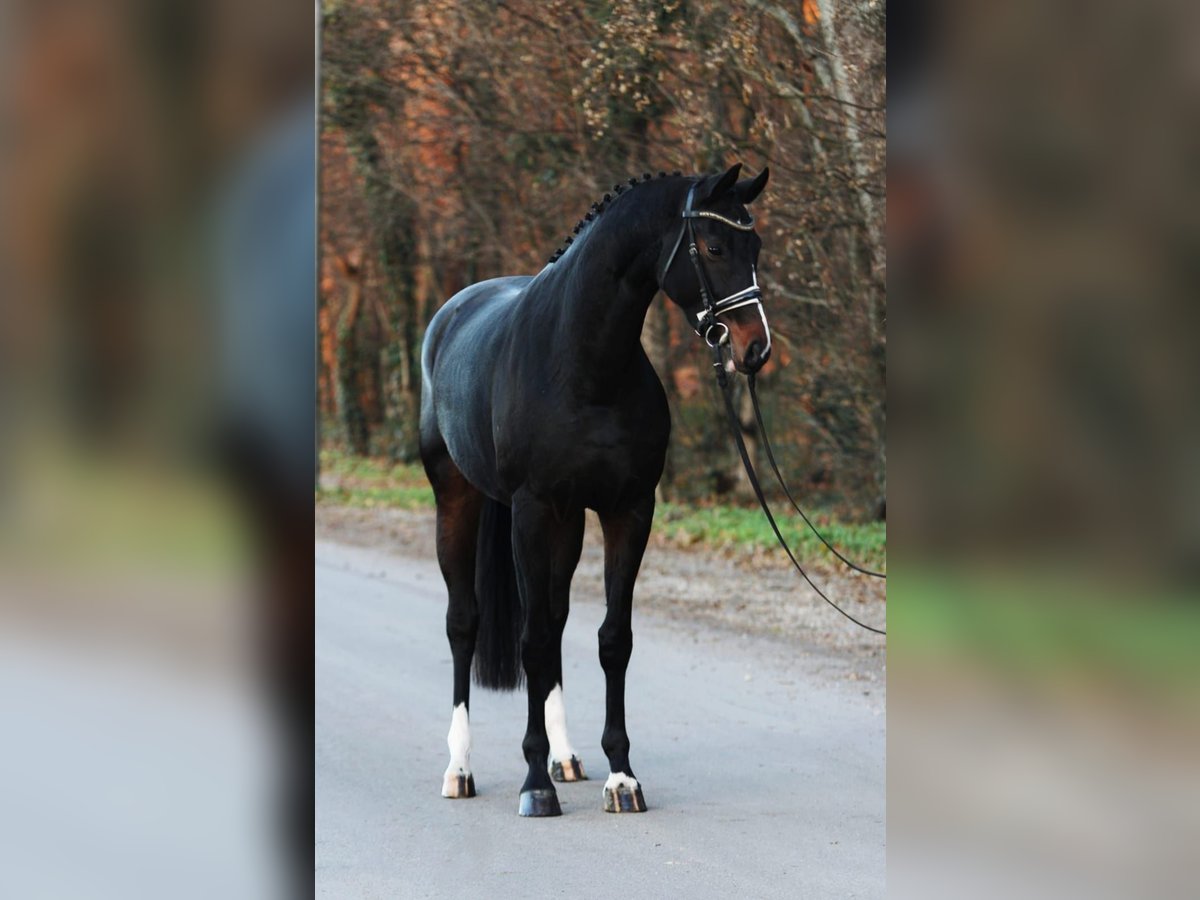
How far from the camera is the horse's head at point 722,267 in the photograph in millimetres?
4207

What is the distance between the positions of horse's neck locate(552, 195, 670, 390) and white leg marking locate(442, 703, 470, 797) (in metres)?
1.40

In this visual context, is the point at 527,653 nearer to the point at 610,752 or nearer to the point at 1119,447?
the point at 610,752

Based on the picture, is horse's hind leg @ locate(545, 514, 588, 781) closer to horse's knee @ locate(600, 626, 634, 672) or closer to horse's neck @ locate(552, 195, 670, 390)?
horse's knee @ locate(600, 626, 634, 672)

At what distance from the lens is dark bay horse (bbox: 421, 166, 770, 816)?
4.35m

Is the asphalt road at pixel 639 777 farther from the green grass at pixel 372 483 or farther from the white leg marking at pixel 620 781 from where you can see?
the green grass at pixel 372 483

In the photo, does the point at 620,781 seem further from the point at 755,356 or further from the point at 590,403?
the point at 755,356

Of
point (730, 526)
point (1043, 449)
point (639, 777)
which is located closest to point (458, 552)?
point (639, 777)

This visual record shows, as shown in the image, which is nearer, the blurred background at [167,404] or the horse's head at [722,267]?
the blurred background at [167,404]

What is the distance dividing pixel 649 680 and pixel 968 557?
239 inches

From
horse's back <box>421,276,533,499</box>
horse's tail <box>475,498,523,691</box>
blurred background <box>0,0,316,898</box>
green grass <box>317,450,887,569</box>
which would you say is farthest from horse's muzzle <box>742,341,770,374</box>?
green grass <box>317,450,887,569</box>

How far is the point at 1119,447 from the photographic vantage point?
1395 millimetres

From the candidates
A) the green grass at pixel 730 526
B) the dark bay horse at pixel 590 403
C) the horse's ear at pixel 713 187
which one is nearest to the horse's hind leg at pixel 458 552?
the dark bay horse at pixel 590 403

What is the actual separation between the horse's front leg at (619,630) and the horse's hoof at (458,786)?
1.65 ft

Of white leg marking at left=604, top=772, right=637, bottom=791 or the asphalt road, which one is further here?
white leg marking at left=604, top=772, right=637, bottom=791
